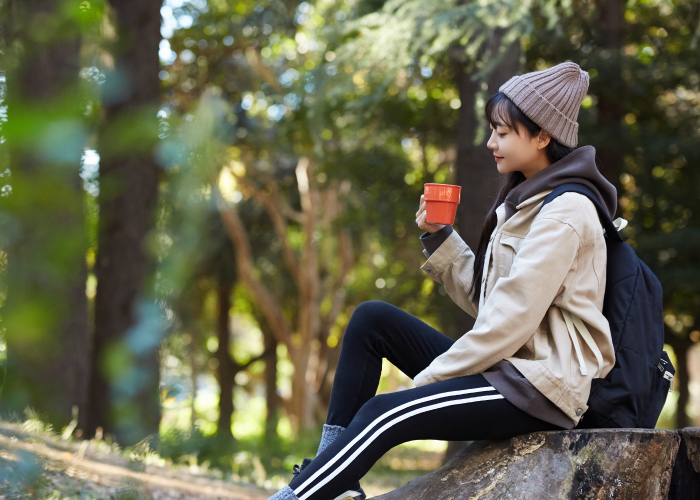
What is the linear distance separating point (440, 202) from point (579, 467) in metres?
1.01

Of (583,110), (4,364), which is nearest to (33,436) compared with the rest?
(4,364)

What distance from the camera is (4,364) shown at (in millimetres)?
527

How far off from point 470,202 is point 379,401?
3828 millimetres

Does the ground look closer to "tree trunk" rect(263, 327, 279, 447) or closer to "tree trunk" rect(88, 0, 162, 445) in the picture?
"tree trunk" rect(88, 0, 162, 445)

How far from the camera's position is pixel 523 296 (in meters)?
1.96

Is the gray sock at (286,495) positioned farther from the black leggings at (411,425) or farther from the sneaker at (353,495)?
the sneaker at (353,495)

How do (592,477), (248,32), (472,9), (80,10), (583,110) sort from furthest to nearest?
1. (248,32)
2. (583,110)
3. (472,9)
4. (592,477)
5. (80,10)

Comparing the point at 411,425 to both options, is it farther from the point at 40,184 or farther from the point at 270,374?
the point at 270,374

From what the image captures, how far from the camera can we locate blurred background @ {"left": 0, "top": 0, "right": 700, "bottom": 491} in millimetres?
Result: 506

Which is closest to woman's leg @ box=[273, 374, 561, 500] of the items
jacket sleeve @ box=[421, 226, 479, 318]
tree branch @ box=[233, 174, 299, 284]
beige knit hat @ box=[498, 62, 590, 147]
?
jacket sleeve @ box=[421, 226, 479, 318]

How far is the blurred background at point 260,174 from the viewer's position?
19.9 inches

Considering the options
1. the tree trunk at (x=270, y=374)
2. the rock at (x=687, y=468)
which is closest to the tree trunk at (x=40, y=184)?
the rock at (x=687, y=468)

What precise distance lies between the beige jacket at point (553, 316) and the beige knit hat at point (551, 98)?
0.29 metres

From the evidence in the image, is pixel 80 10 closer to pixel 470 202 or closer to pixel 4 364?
pixel 4 364
